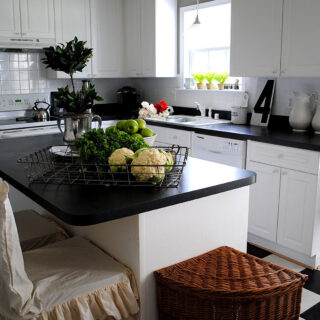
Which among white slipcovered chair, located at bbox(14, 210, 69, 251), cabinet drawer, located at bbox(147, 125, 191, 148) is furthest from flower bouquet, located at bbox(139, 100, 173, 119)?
white slipcovered chair, located at bbox(14, 210, 69, 251)

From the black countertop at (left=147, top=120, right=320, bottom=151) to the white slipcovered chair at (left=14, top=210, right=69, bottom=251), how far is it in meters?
1.76

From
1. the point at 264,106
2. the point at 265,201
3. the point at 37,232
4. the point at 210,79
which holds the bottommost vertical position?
the point at 265,201

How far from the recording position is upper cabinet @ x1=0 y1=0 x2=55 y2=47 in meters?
4.22

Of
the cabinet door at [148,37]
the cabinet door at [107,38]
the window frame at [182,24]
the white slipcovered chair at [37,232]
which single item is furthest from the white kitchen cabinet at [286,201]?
the cabinet door at [107,38]

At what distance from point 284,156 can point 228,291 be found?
1.82 metres

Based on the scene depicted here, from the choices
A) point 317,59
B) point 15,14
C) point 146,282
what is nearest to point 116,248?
point 146,282

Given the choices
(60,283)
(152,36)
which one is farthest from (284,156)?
(152,36)

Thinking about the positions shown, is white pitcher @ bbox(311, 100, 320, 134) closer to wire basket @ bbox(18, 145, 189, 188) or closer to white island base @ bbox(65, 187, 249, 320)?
white island base @ bbox(65, 187, 249, 320)

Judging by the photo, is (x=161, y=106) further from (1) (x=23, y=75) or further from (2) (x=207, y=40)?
(1) (x=23, y=75)

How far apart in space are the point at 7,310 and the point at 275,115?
3.10 metres

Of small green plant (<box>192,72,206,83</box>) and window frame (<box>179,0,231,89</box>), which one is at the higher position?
window frame (<box>179,0,231,89</box>)

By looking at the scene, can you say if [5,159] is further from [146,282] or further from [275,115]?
[275,115]

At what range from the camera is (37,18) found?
4410 millimetres

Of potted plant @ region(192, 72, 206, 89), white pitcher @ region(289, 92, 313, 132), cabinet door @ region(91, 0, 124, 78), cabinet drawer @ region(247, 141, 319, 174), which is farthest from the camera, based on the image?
cabinet door @ region(91, 0, 124, 78)
